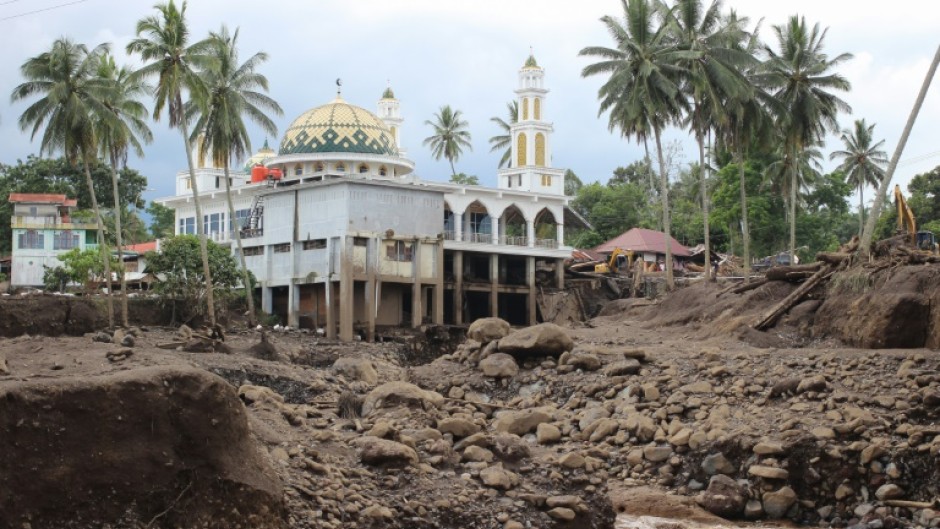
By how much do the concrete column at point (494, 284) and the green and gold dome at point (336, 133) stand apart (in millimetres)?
7962

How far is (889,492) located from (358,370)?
14.9 m

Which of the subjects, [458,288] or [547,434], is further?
[458,288]

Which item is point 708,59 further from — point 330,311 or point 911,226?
point 330,311

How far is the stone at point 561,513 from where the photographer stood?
71.4 feet

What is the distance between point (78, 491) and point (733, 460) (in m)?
12.8

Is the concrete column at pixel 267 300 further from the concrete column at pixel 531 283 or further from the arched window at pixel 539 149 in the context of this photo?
the arched window at pixel 539 149

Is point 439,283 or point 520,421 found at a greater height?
point 439,283

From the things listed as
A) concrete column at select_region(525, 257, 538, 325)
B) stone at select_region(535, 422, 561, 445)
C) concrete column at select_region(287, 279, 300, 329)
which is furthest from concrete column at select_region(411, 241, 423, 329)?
stone at select_region(535, 422, 561, 445)

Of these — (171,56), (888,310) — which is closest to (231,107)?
(171,56)

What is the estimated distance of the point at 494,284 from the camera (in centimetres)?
6525

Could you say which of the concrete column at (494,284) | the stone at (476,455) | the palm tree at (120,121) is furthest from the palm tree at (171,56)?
the stone at (476,455)

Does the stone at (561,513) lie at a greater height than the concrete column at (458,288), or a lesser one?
lesser

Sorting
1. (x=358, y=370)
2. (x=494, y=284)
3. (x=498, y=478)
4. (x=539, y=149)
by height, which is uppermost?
(x=539, y=149)

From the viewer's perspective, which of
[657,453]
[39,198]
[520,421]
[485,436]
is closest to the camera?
[485,436]
